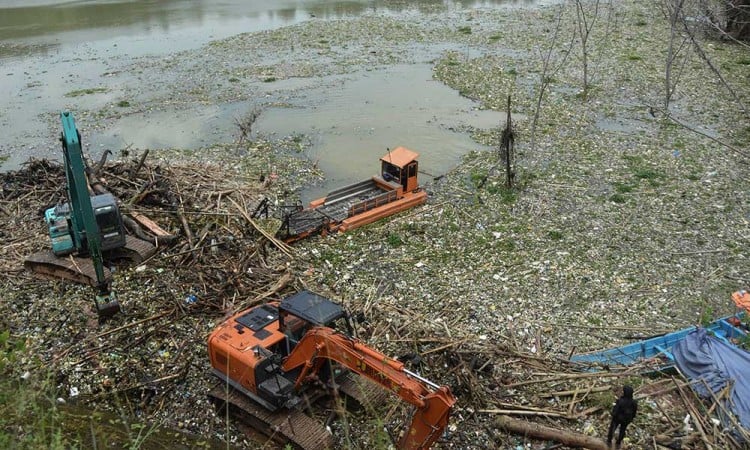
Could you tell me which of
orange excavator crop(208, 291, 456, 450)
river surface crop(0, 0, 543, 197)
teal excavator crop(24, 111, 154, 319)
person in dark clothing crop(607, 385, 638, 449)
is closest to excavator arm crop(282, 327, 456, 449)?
orange excavator crop(208, 291, 456, 450)

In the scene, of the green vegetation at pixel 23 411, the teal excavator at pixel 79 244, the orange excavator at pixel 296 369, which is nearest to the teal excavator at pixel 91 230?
the teal excavator at pixel 79 244

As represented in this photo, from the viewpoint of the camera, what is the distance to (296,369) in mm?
10125

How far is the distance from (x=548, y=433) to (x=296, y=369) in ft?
13.8

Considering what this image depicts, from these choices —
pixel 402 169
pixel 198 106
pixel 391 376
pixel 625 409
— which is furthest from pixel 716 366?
pixel 198 106

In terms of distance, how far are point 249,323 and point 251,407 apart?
4.77ft

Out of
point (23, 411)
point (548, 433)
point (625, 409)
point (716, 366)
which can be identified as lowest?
point (548, 433)

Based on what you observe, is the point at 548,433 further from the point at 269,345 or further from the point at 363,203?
the point at 363,203

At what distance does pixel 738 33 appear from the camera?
3566 cm

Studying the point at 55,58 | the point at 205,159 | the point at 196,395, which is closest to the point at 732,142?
the point at 205,159

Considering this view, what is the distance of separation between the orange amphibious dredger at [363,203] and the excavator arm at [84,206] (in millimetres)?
4623

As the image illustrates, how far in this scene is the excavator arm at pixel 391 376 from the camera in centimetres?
832

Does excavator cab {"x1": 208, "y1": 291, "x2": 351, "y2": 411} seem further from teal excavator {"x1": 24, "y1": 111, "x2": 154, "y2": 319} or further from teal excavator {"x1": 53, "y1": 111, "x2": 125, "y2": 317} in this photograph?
teal excavator {"x1": 24, "y1": 111, "x2": 154, "y2": 319}

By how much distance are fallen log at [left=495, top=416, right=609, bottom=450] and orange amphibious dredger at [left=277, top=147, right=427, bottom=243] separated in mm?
7603

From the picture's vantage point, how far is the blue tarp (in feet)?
33.3
